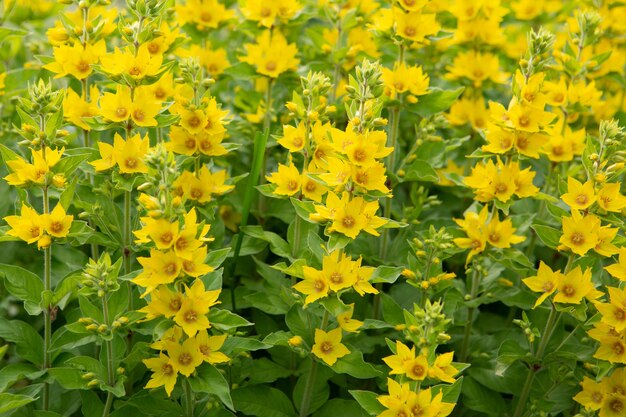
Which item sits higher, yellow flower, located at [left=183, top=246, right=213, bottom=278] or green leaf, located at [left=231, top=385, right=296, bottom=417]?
yellow flower, located at [left=183, top=246, right=213, bottom=278]

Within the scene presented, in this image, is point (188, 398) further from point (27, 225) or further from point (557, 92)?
point (557, 92)

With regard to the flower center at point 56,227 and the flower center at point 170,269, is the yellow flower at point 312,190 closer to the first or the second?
the flower center at point 170,269

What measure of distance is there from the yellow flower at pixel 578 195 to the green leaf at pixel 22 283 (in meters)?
2.05

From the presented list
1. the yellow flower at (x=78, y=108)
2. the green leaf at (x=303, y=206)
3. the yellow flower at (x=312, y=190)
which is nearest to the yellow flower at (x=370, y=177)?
the green leaf at (x=303, y=206)

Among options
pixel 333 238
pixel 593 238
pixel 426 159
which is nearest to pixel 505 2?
pixel 426 159

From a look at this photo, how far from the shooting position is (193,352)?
8.02 ft

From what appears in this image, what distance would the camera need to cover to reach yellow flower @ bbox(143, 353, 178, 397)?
2439 millimetres

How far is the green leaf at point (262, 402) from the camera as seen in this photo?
2.88 m

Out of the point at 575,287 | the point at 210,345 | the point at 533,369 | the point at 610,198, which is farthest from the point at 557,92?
the point at 210,345

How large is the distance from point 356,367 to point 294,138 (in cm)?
92

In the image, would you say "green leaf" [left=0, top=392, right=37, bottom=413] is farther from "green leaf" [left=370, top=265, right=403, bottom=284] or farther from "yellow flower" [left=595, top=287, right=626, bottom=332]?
"yellow flower" [left=595, top=287, right=626, bottom=332]

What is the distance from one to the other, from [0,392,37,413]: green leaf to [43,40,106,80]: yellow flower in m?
1.30

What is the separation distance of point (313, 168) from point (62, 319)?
56.5 inches

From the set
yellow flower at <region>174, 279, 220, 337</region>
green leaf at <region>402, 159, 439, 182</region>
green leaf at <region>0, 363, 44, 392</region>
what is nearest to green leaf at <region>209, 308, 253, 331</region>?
yellow flower at <region>174, 279, 220, 337</region>
